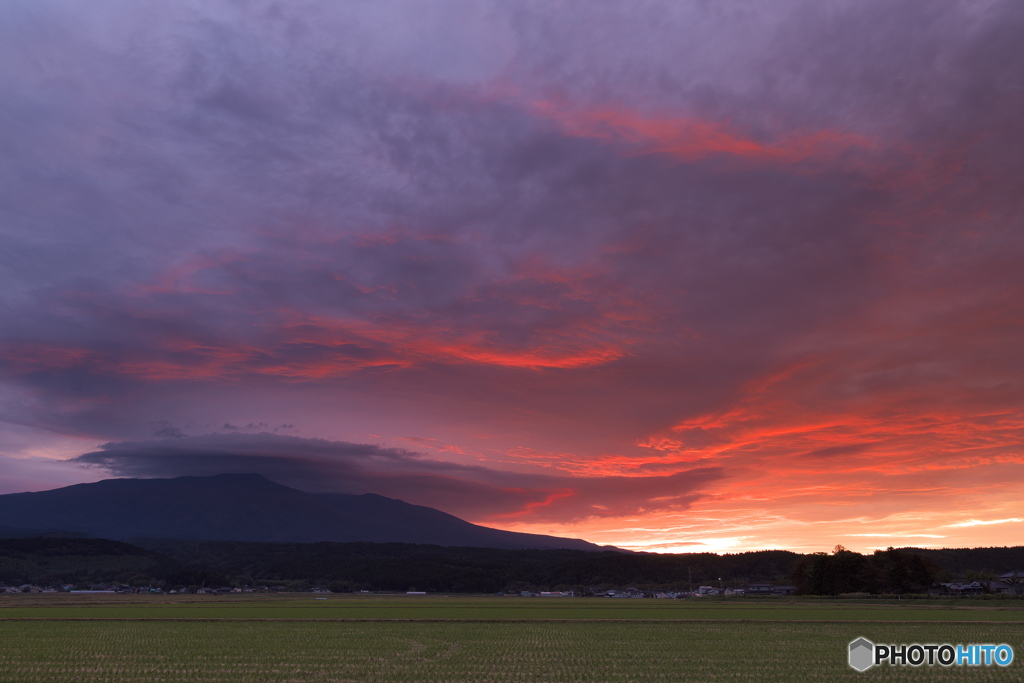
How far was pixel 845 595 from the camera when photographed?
449ft

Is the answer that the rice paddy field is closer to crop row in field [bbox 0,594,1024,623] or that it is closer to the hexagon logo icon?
the hexagon logo icon

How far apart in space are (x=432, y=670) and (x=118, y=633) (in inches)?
1464

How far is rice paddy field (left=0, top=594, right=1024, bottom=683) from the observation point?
31.6 metres

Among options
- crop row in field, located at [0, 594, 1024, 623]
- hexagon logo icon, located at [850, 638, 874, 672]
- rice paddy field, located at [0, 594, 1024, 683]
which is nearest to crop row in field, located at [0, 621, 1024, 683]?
rice paddy field, located at [0, 594, 1024, 683]

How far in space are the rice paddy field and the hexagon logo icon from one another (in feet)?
2.39

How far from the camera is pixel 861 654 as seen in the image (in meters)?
39.8

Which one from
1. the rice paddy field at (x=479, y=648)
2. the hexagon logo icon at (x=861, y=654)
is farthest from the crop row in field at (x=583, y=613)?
the hexagon logo icon at (x=861, y=654)

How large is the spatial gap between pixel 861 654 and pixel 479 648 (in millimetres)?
23019

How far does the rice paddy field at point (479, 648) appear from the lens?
31.6 meters

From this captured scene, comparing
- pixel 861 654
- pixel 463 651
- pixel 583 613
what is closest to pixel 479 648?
pixel 463 651

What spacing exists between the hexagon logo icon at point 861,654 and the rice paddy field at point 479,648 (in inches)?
28.7

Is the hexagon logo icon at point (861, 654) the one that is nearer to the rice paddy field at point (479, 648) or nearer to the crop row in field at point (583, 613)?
the rice paddy field at point (479, 648)

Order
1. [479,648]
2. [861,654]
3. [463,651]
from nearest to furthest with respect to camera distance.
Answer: [861,654], [463,651], [479,648]

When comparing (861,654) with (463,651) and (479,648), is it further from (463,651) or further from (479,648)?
(463,651)
